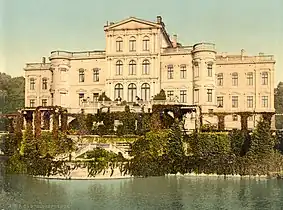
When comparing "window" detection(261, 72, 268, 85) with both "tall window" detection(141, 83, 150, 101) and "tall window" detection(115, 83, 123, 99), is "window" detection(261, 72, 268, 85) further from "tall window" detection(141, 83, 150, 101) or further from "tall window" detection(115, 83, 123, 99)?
"tall window" detection(115, 83, 123, 99)

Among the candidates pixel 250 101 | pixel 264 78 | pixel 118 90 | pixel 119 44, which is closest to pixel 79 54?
pixel 119 44

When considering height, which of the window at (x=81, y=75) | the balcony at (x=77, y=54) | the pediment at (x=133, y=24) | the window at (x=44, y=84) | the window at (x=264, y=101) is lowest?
the window at (x=264, y=101)

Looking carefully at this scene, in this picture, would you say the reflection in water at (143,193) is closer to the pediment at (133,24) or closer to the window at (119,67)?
the window at (119,67)

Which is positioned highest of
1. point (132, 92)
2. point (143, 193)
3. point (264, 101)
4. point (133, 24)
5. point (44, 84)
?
point (133, 24)

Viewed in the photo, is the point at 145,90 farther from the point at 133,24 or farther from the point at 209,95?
the point at 133,24

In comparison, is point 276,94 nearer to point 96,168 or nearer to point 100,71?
point 100,71

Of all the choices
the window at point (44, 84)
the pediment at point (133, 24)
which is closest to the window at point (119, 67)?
the pediment at point (133, 24)

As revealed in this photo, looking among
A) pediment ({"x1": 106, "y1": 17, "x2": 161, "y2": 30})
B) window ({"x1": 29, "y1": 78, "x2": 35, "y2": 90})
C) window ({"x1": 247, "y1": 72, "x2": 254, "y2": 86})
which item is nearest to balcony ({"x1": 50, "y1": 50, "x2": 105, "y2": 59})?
pediment ({"x1": 106, "y1": 17, "x2": 161, "y2": 30})

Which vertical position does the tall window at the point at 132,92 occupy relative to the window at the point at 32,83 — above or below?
below

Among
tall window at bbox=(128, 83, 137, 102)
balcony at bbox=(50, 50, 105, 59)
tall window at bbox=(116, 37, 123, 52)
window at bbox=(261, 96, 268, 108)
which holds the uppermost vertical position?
tall window at bbox=(116, 37, 123, 52)
